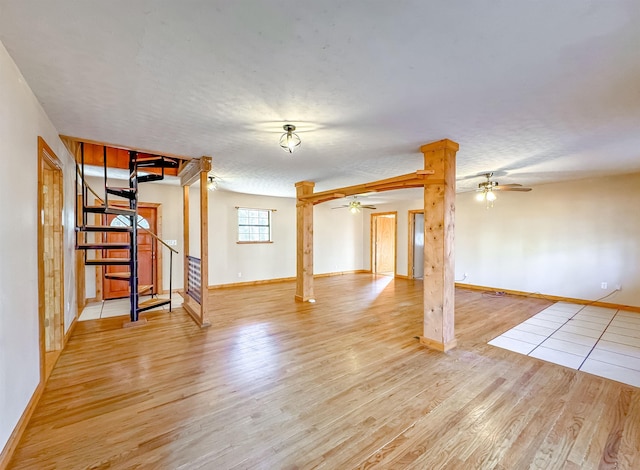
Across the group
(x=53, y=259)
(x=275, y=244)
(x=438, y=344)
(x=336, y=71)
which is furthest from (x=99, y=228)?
(x=438, y=344)

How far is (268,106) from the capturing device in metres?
2.41

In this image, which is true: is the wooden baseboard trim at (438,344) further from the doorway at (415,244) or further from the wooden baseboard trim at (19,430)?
the doorway at (415,244)

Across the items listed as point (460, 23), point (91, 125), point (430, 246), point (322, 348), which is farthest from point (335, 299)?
point (460, 23)

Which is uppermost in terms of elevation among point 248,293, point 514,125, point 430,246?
point 514,125

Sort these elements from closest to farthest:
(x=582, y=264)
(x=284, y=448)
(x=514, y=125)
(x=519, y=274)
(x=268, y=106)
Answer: (x=284, y=448), (x=268, y=106), (x=514, y=125), (x=582, y=264), (x=519, y=274)

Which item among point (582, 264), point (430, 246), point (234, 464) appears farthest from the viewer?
point (582, 264)

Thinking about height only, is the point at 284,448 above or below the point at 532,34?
below

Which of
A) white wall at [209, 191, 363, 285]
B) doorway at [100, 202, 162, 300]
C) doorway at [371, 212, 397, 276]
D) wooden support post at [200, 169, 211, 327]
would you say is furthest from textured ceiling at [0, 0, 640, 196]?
doorway at [371, 212, 397, 276]

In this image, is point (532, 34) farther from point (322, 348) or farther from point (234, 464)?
point (322, 348)

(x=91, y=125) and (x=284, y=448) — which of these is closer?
(x=284, y=448)

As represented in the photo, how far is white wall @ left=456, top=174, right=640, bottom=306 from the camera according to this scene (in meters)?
5.12

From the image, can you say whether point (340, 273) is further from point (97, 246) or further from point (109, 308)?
point (97, 246)

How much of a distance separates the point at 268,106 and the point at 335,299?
4.33m

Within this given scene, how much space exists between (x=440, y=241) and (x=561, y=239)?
4.44 metres
